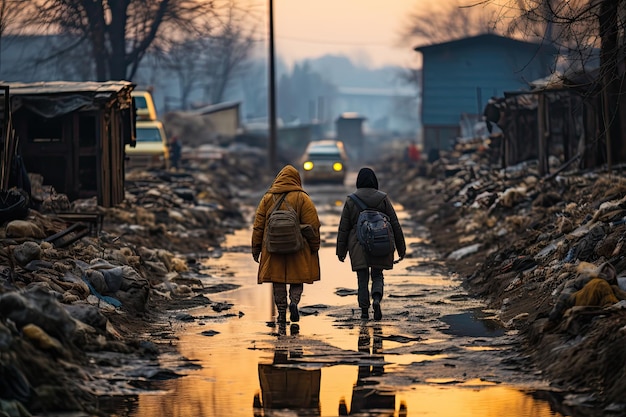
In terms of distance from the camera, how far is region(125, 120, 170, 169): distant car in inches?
1474

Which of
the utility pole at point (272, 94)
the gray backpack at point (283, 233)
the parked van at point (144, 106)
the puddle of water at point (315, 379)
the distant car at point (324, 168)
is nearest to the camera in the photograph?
the puddle of water at point (315, 379)

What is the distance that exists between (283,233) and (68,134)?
11.0 meters

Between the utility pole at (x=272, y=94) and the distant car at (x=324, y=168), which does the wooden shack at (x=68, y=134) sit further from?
the utility pole at (x=272, y=94)

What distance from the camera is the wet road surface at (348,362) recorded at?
30.6ft

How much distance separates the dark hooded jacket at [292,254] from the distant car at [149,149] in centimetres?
2377

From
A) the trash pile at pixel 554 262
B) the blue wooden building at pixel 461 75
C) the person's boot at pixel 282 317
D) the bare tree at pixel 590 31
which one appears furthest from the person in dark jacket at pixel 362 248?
the blue wooden building at pixel 461 75

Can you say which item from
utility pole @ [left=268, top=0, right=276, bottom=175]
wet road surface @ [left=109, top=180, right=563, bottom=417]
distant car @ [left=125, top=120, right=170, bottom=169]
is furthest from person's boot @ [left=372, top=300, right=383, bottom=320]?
utility pole @ [left=268, top=0, right=276, bottom=175]

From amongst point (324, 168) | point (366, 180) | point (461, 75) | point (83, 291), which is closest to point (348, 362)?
point (366, 180)

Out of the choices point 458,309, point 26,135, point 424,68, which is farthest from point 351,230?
point 424,68

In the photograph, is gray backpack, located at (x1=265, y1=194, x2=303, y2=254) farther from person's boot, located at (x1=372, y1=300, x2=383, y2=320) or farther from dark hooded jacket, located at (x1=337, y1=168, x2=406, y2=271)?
person's boot, located at (x1=372, y1=300, x2=383, y2=320)

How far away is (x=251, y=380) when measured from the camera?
1038 centimetres

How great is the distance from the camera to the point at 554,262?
1557cm

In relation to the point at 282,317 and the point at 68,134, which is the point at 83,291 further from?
the point at 68,134

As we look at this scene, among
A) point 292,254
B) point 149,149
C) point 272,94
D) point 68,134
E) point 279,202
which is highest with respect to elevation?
point 272,94
